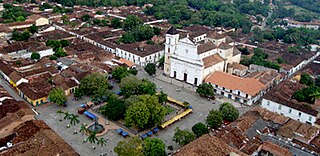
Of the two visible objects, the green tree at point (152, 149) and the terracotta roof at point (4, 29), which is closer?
the green tree at point (152, 149)

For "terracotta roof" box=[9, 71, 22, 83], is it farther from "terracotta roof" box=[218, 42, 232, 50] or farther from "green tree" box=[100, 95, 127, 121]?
"terracotta roof" box=[218, 42, 232, 50]

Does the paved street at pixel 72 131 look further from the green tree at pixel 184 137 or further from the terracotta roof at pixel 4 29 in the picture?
the terracotta roof at pixel 4 29

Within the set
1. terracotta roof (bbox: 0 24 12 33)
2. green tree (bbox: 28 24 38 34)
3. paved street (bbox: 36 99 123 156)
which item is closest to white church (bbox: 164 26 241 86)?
paved street (bbox: 36 99 123 156)

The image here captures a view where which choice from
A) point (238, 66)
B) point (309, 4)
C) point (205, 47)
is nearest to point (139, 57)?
point (205, 47)

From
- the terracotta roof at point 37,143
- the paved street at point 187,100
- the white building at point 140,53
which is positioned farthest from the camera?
the white building at point 140,53

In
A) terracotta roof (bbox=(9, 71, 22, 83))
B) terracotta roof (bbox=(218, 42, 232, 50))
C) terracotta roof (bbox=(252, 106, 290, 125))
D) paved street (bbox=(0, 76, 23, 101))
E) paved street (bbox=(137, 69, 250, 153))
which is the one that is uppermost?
terracotta roof (bbox=(218, 42, 232, 50))

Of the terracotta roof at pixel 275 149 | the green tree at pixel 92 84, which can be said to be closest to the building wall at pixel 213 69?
the green tree at pixel 92 84

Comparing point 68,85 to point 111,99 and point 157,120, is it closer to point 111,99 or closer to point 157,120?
point 111,99
